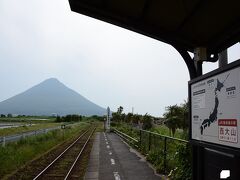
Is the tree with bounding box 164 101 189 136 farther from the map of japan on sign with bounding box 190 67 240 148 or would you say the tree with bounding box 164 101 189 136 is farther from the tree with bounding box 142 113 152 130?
the map of japan on sign with bounding box 190 67 240 148

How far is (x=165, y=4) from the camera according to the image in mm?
6184

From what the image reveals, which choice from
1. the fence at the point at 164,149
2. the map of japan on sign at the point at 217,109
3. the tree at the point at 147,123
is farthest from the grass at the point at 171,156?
the tree at the point at 147,123

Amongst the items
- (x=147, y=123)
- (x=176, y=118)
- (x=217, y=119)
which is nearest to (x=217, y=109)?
(x=217, y=119)

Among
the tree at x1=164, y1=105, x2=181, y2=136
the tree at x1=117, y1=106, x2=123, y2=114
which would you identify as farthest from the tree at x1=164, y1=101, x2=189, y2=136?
the tree at x1=117, y1=106, x2=123, y2=114

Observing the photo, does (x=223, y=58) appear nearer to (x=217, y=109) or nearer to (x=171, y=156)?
(x=217, y=109)

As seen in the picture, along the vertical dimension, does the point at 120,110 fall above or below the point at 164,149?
above

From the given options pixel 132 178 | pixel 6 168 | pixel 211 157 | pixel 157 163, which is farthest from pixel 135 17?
pixel 6 168

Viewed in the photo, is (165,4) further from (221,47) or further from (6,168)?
(6,168)

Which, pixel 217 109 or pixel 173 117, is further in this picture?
pixel 173 117

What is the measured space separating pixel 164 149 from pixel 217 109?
27.6 feet

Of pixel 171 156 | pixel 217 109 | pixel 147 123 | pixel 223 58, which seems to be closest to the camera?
pixel 217 109

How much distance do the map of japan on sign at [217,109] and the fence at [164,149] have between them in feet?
13.9

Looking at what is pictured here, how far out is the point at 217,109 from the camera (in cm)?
529

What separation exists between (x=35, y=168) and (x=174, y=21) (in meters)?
10.9
